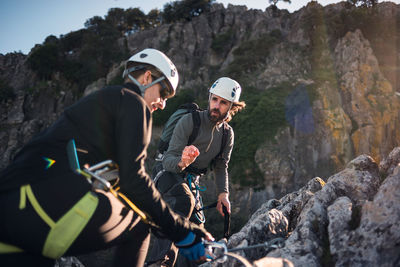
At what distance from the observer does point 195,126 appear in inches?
211

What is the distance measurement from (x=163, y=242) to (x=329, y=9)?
31.4 metres

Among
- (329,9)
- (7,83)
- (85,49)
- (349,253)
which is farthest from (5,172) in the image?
(7,83)

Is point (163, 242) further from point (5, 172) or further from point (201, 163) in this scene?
point (5, 172)

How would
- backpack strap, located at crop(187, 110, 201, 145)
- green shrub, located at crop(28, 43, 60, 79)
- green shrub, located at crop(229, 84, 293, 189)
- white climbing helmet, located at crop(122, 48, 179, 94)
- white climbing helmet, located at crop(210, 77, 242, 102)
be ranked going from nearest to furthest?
white climbing helmet, located at crop(122, 48, 179, 94), backpack strap, located at crop(187, 110, 201, 145), white climbing helmet, located at crop(210, 77, 242, 102), green shrub, located at crop(229, 84, 293, 189), green shrub, located at crop(28, 43, 60, 79)

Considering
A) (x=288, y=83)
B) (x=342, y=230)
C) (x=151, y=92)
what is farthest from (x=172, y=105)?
(x=342, y=230)

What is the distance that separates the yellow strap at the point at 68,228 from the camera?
2184mm

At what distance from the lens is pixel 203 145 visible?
5.53 m

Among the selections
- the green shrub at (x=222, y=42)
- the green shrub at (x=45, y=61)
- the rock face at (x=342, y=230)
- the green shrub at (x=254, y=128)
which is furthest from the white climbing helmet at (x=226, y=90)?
the green shrub at (x=45, y=61)

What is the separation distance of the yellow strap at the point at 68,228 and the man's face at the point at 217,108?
349 cm

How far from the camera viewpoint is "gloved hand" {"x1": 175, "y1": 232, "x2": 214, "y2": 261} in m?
2.83

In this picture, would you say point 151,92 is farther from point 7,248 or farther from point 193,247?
point 7,248

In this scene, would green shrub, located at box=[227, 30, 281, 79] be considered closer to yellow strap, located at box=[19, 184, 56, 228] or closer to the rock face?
the rock face

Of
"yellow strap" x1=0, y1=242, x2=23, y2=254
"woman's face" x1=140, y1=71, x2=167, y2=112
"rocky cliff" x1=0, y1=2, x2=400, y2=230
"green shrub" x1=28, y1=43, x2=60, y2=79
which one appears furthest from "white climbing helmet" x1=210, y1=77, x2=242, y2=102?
Result: "green shrub" x1=28, y1=43, x2=60, y2=79

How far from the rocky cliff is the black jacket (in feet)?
52.7
